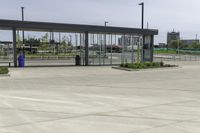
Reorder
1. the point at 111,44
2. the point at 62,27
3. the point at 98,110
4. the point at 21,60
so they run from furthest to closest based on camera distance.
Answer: the point at 111,44 → the point at 62,27 → the point at 21,60 → the point at 98,110

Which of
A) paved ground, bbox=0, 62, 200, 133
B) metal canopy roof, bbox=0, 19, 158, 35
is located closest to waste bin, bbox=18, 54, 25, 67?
metal canopy roof, bbox=0, 19, 158, 35

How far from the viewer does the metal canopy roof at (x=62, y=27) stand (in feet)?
90.8

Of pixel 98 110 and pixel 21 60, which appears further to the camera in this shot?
pixel 21 60

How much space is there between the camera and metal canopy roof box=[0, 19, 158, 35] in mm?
27666

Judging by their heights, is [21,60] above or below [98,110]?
above

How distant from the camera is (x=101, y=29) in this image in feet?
104

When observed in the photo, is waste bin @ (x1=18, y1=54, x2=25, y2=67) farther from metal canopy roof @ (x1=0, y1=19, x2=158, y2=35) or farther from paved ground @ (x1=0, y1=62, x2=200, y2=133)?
paved ground @ (x1=0, y1=62, x2=200, y2=133)

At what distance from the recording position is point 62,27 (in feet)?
97.2

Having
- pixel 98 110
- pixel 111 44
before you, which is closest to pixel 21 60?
pixel 111 44

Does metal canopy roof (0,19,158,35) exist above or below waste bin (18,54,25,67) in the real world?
above

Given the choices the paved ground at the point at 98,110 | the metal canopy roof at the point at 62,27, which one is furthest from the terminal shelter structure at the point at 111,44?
the paved ground at the point at 98,110

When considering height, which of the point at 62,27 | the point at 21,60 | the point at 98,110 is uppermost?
the point at 62,27

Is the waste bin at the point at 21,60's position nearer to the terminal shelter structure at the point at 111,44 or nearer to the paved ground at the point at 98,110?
the terminal shelter structure at the point at 111,44

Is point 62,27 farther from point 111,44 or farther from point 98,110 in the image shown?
point 98,110
